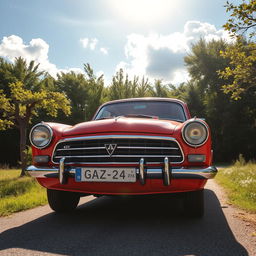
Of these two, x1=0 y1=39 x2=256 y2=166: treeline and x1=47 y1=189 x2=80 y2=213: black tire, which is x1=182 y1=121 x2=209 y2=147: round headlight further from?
x1=0 y1=39 x2=256 y2=166: treeline

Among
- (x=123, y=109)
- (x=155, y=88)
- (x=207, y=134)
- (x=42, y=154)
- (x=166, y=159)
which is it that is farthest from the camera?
(x=155, y=88)

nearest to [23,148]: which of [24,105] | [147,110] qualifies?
[24,105]

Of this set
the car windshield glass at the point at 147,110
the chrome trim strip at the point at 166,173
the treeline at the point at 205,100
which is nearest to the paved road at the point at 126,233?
the chrome trim strip at the point at 166,173

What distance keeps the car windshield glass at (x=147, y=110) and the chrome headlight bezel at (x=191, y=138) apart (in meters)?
1.06

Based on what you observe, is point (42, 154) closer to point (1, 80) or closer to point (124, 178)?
point (124, 178)

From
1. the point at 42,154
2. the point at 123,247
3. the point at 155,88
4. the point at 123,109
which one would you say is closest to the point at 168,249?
the point at 123,247

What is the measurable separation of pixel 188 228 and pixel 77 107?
26712 millimetres

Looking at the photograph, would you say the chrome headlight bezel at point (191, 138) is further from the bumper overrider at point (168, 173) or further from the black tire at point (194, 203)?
the black tire at point (194, 203)

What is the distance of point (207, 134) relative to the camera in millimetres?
2941

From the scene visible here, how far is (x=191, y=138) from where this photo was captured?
2904mm

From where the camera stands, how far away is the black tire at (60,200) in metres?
3.47

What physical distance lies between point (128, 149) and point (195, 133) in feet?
2.34

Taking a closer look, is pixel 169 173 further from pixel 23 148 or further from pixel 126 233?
pixel 23 148

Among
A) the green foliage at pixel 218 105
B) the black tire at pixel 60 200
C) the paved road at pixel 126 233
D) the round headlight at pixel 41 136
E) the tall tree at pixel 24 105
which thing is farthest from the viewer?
the green foliage at pixel 218 105
